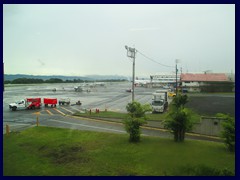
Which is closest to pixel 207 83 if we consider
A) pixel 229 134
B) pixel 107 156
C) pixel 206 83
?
pixel 206 83

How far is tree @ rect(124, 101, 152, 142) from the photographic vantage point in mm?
14711

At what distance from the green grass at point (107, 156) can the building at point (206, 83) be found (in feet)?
172

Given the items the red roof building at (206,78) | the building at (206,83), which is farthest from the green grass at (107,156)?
the red roof building at (206,78)

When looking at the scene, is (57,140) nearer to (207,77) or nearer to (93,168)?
(93,168)

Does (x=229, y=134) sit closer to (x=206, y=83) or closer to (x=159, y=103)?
(x=159, y=103)

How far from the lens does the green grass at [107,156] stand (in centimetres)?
1001

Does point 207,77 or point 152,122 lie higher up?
point 207,77

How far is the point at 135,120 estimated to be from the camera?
14.8 meters

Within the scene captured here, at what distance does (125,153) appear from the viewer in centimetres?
1228

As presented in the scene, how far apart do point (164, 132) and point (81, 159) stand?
879 cm

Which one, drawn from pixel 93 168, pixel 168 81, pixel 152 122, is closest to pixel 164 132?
pixel 152 122

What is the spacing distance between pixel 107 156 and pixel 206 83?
59488mm

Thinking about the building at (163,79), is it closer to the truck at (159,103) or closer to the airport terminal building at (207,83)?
the airport terminal building at (207,83)

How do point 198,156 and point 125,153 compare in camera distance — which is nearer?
point 198,156
